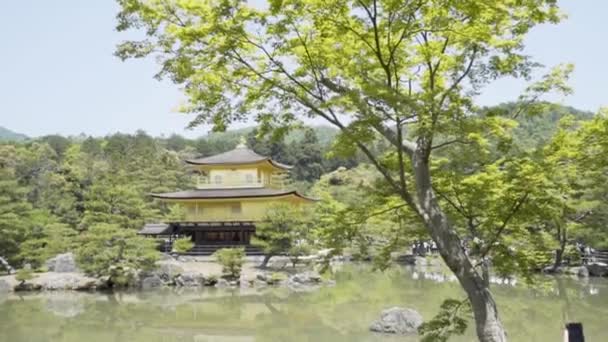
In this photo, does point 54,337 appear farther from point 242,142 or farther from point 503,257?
point 242,142

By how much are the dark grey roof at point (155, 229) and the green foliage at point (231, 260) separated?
286 inches

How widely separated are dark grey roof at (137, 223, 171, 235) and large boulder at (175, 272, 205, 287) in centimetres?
709

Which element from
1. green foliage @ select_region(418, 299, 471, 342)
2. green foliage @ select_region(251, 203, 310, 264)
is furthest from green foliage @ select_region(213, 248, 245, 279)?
green foliage @ select_region(418, 299, 471, 342)

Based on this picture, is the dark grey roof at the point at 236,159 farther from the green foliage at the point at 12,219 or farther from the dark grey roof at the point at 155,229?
the green foliage at the point at 12,219

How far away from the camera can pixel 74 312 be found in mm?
12375

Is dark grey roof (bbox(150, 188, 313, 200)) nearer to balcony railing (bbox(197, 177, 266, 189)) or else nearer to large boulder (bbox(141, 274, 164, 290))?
balcony railing (bbox(197, 177, 266, 189))

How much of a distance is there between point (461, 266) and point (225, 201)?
67.2 ft

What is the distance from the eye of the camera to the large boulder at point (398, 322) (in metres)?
9.21

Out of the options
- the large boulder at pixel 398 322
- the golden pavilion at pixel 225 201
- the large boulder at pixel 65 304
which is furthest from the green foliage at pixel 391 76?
the golden pavilion at pixel 225 201

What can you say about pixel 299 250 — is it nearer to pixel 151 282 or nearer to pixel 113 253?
pixel 151 282

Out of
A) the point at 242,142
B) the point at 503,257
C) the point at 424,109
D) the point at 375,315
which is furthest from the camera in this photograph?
the point at 242,142

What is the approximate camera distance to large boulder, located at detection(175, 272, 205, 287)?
17.1 metres

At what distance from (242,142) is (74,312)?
1582cm

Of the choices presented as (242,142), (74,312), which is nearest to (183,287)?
(74,312)
